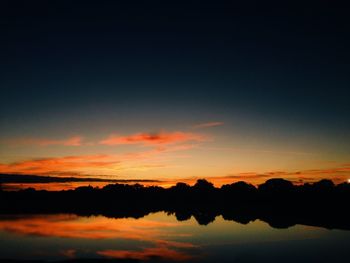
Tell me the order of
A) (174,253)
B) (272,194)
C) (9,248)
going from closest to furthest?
(174,253) < (9,248) < (272,194)

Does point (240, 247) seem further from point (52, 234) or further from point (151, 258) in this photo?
point (52, 234)

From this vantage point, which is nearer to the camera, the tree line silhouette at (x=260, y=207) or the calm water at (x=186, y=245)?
the calm water at (x=186, y=245)

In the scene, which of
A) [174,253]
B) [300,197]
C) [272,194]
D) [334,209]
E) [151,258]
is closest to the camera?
[151,258]

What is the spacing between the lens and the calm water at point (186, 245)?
3741 centimetres

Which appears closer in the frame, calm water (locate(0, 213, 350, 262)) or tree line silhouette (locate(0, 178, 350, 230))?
calm water (locate(0, 213, 350, 262))

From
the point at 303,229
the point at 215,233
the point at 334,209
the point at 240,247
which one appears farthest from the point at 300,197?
the point at 240,247

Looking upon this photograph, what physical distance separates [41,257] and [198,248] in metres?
17.0

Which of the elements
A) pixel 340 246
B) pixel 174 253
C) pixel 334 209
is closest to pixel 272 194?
pixel 334 209

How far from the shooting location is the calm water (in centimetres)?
3741

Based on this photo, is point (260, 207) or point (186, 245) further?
point (260, 207)

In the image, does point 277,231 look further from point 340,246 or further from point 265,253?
point 265,253

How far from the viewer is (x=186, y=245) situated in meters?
44.6

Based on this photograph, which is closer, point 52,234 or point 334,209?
point 52,234

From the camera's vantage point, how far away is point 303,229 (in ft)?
201
